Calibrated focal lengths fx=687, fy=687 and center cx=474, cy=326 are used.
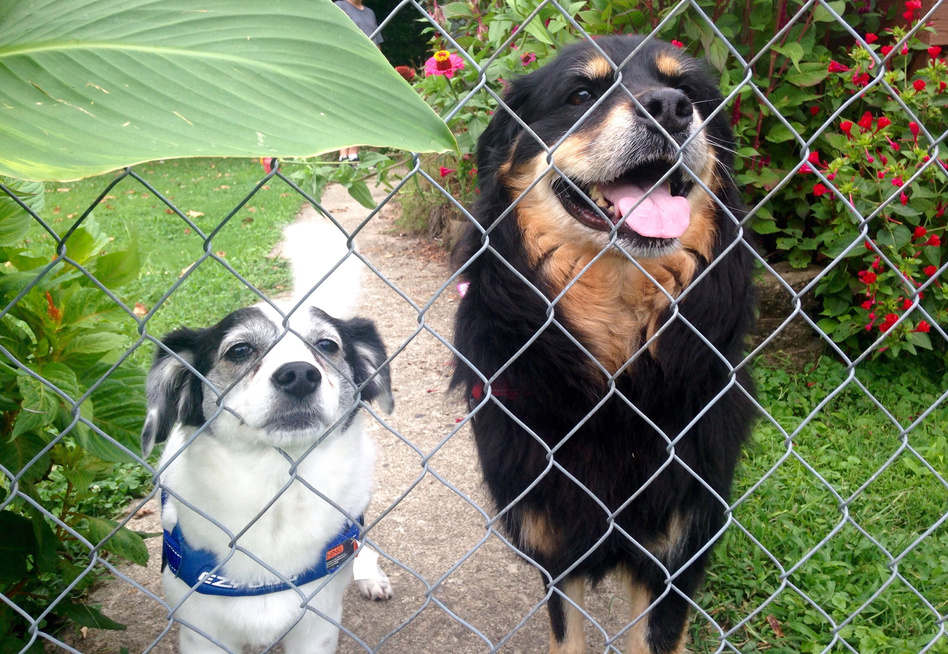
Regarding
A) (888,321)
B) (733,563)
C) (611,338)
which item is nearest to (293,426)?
(611,338)

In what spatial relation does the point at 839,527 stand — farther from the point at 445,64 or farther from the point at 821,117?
the point at 821,117

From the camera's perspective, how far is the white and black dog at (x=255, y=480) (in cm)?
180

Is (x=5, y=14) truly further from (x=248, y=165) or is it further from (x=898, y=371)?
(x=248, y=165)

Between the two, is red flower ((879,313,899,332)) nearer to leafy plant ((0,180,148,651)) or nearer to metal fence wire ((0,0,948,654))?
metal fence wire ((0,0,948,654))

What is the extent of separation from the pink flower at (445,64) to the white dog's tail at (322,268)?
1.00 meters

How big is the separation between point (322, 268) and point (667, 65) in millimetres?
1314

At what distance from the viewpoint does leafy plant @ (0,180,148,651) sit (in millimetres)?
1490

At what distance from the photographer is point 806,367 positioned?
12.6 ft

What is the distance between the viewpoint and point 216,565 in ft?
5.85

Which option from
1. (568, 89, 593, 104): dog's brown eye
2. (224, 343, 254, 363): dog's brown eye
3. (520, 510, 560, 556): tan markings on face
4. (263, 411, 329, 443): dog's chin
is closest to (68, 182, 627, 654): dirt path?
(520, 510, 560, 556): tan markings on face

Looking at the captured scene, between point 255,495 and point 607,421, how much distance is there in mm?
1001

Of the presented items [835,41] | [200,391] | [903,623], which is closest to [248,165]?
[835,41]

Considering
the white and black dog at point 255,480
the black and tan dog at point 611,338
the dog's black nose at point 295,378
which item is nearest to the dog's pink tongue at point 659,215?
the black and tan dog at point 611,338

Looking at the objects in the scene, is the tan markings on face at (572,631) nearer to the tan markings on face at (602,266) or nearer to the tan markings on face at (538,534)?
the tan markings on face at (538,534)
